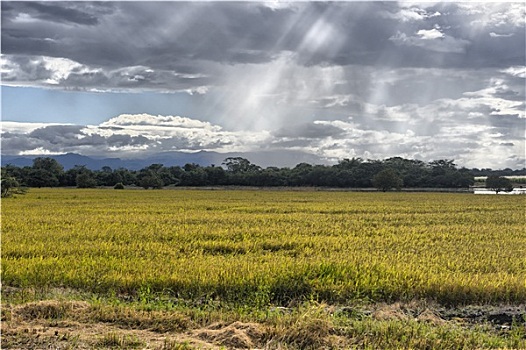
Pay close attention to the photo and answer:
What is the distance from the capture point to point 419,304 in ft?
33.4

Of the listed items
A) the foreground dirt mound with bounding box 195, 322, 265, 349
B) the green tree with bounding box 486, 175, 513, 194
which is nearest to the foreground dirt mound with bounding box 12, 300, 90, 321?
the foreground dirt mound with bounding box 195, 322, 265, 349

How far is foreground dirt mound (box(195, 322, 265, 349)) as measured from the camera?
732cm

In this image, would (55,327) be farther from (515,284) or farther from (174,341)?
(515,284)

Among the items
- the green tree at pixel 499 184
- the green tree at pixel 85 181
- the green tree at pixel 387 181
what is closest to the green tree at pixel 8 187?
the green tree at pixel 85 181

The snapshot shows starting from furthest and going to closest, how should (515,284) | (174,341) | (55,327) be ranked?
1. (515,284)
2. (55,327)
3. (174,341)

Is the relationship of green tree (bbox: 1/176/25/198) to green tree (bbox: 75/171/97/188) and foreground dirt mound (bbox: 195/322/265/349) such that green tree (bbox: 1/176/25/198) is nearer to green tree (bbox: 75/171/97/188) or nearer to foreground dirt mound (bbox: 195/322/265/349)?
green tree (bbox: 75/171/97/188)

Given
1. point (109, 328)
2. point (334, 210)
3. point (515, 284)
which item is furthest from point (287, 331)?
point (334, 210)

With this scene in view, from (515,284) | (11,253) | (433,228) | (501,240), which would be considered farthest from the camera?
(433,228)

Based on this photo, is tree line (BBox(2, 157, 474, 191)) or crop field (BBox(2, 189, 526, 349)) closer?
crop field (BBox(2, 189, 526, 349))

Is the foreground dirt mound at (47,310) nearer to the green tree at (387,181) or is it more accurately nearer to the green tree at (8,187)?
the green tree at (8,187)

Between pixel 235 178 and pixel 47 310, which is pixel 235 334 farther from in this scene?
pixel 235 178

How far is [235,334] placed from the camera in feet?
24.7

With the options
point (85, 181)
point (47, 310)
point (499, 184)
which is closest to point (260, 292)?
point (47, 310)

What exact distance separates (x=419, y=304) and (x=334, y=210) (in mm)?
26304
